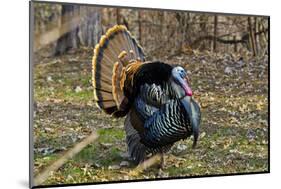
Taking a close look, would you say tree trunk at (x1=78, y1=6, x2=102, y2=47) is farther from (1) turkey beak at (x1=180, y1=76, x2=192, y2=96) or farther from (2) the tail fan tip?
(1) turkey beak at (x1=180, y1=76, x2=192, y2=96)

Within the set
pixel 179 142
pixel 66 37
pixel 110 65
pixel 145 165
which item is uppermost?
pixel 66 37

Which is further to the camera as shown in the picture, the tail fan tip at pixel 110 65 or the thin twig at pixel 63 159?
the tail fan tip at pixel 110 65

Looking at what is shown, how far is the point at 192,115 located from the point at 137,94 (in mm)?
461

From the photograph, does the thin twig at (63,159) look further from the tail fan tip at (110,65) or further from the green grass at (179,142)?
the tail fan tip at (110,65)

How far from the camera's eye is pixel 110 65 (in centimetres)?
397

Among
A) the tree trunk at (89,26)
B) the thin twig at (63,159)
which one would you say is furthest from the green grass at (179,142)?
the tree trunk at (89,26)

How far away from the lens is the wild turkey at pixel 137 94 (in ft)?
13.0

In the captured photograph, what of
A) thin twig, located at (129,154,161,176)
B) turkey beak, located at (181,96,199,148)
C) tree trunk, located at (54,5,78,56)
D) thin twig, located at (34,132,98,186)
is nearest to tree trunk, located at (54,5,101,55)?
tree trunk, located at (54,5,78,56)

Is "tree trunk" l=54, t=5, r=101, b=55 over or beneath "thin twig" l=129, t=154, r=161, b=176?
Answer: over

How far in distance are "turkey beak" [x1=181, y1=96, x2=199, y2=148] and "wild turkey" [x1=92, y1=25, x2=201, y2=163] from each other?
0.01 m

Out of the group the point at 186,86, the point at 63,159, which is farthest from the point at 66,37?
the point at 186,86

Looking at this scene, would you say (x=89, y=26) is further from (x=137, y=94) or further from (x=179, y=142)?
(x=179, y=142)

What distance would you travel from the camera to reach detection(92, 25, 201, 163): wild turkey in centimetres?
396

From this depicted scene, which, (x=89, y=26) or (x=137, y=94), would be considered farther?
(x=137, y=94)
